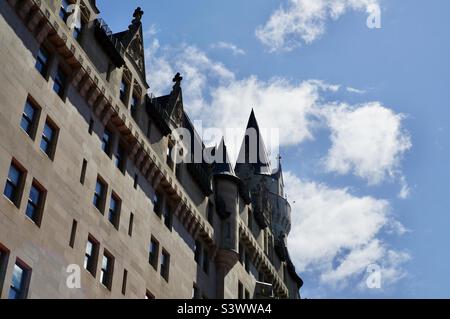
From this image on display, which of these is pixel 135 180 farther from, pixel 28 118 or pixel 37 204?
pixel 37 204

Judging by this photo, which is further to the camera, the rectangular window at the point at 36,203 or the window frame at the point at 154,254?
the window frame at the point at 154,254

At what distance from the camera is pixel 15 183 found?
91.7 feet

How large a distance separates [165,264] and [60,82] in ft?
46.5

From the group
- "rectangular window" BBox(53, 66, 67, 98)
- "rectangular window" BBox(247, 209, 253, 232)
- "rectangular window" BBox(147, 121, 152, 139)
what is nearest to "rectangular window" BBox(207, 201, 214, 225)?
"rectangular window" BBox(247, 209, 253, 232)

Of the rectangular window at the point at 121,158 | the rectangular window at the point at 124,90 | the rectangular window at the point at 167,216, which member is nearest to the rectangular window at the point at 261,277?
the rectangular window at the point at 167,216

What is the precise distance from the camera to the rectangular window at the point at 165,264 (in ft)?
134

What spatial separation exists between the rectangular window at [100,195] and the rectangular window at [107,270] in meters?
2.49

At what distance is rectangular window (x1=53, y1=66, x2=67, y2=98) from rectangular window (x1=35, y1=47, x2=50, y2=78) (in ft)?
2.77

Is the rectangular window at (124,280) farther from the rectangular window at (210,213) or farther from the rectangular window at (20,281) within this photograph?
the rectangular window at (210,213)

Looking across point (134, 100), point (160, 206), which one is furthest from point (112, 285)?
point (134, 100)

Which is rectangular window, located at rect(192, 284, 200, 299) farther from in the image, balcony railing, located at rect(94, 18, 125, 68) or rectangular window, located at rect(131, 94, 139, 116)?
balcony railing, located at rect(94, 18, 125, 68)

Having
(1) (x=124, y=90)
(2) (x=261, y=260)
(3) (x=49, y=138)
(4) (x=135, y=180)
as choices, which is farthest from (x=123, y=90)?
(2) (x=261, y=260)

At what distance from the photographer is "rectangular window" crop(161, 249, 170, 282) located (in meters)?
40.9

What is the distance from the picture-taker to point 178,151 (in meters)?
47.1
